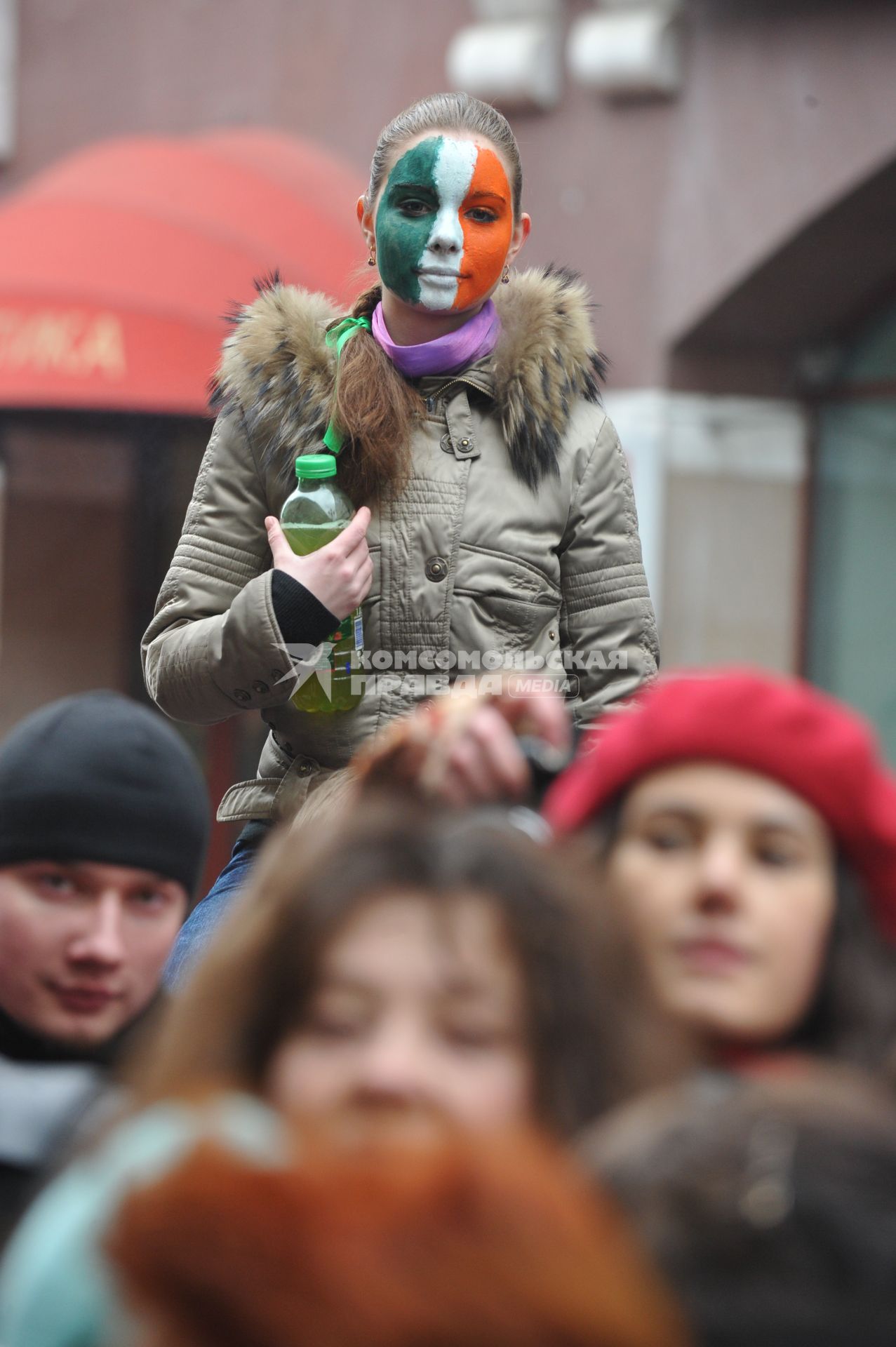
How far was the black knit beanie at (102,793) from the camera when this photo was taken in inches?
91.1

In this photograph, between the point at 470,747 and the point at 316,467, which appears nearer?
the point at 470,747

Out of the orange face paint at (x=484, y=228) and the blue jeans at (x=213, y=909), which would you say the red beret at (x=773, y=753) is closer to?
the blue jeans at (x=213, y=909)

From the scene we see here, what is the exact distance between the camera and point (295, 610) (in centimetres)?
267

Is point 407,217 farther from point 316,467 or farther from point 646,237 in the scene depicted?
point 646,237

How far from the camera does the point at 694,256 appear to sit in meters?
7.17

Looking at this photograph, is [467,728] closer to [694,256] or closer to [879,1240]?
[879,1240]

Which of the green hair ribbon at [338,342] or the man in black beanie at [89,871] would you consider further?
the green hair ribbon at [338,342]

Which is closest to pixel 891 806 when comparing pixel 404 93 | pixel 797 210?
pixel 797 210

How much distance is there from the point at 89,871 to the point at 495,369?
1040 millimetres

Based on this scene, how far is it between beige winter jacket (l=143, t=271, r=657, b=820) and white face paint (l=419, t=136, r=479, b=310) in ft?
0.41

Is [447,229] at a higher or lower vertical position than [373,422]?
higher

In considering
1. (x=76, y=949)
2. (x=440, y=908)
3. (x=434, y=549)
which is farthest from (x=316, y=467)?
(x=440, y=908)

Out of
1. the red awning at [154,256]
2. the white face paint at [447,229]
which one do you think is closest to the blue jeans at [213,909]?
the white face paint at [447,229]

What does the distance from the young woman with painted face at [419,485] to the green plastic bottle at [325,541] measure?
23mm
